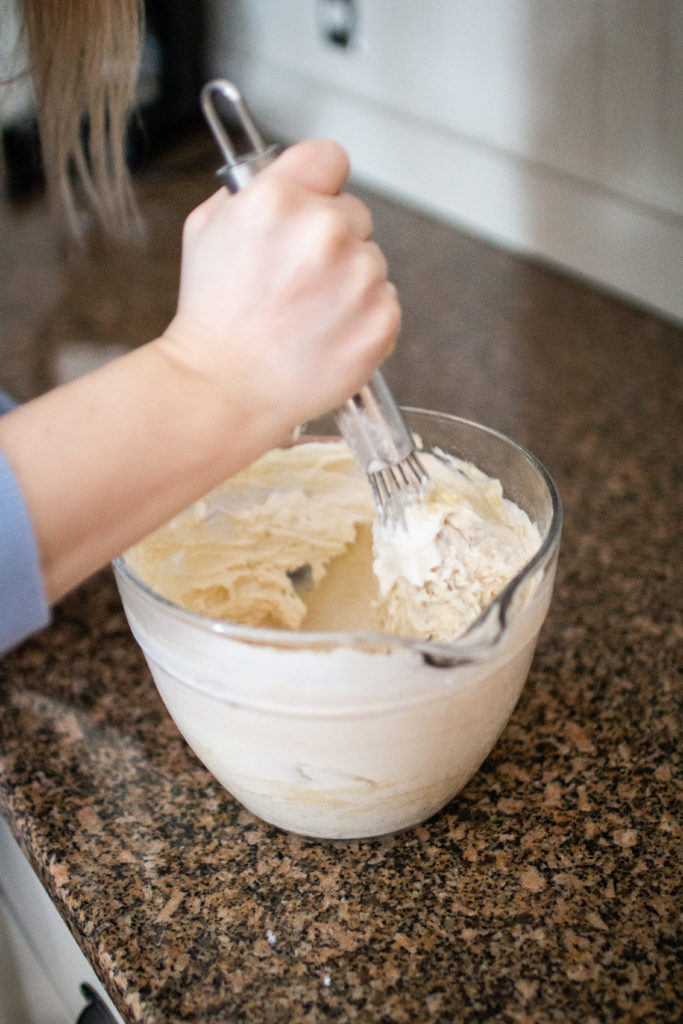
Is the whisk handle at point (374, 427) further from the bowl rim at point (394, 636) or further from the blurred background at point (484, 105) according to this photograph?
the blurred background at point (484, 105)

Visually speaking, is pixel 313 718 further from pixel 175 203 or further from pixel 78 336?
pixel 175 203

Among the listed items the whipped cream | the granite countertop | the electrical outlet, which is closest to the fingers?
the whipped cream

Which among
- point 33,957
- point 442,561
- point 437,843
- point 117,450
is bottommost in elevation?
point 33,957

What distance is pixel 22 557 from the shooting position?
37 cm

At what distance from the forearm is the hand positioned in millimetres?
11

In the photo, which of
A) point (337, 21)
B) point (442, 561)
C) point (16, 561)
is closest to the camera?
point (16, 561)

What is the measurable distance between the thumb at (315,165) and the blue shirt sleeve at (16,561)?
0.16 meters

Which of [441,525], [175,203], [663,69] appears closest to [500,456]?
[441,525]

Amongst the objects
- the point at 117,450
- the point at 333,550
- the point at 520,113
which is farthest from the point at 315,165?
the point at 520,113

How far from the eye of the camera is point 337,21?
3.95 ft

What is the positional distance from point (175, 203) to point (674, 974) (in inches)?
46.5

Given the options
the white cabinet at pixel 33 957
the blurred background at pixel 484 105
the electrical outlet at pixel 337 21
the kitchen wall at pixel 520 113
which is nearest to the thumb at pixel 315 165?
the blurred background at pixel 484 105

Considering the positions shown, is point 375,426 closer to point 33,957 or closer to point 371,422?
point 371,422

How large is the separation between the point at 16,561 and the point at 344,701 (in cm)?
15
